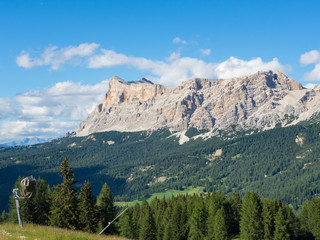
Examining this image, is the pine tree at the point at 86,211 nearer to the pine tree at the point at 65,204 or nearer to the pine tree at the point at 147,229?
the pine tree at the point at 65,204

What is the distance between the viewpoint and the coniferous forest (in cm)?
6206

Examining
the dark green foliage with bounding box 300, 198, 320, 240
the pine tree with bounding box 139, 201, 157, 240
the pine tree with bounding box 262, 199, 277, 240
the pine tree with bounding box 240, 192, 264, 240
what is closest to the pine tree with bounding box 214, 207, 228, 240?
the pine tree with bounding box 240, 192, 264, 240

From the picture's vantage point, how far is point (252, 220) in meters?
84.9

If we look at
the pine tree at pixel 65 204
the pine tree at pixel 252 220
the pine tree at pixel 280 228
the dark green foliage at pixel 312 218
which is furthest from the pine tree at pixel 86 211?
the dark green foliage at pixel 312 218

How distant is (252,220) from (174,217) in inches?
911

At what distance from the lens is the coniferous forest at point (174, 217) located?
62062 millimetres

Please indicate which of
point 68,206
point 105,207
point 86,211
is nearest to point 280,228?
point 105,207

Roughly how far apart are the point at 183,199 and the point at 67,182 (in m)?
71.6

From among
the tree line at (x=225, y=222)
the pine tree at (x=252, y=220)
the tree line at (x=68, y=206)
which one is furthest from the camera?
the tree line at (x=225, y=222)

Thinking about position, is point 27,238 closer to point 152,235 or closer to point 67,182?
point 67,182

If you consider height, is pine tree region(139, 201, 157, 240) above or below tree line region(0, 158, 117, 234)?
below

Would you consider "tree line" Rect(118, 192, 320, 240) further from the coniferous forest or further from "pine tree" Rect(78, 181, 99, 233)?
"pine tree" Rect(78, 181, 99, 233)

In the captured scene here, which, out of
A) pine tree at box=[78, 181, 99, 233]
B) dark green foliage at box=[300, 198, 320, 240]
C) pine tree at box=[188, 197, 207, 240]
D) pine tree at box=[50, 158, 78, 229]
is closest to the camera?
pine tree at box=[50, 158, 78, 229]

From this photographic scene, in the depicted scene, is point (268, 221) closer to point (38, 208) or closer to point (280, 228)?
point (280, 228)
